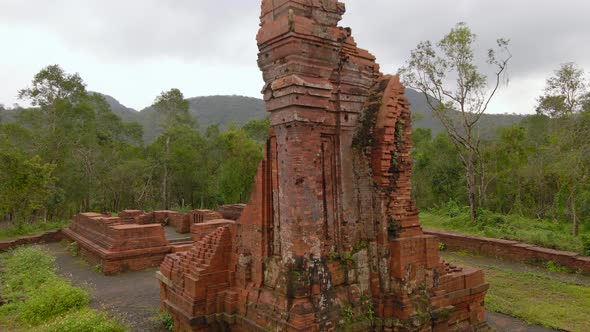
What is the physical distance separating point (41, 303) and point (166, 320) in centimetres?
233

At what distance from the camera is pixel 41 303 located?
22.4ft

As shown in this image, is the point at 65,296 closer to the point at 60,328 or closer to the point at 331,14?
the point at 60,328

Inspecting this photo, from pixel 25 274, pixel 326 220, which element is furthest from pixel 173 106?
pixel 326 220

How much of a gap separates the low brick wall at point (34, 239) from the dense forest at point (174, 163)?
2092 millimetres

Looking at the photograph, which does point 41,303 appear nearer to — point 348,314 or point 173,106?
point 348,314

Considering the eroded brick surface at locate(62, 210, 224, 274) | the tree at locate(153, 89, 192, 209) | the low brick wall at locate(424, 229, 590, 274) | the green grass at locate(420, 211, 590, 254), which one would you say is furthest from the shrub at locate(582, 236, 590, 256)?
the tree at locate(153, 89, 192, 209)

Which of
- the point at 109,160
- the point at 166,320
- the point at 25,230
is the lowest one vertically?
the point at 166,320

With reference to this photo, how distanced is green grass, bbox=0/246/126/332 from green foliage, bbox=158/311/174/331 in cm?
58

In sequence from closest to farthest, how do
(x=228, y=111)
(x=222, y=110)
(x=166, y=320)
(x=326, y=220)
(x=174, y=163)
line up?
(x=326, y=220), (x=166, y=320), (x=174, y=163), (x=228, y=111), (x=222, y=110)

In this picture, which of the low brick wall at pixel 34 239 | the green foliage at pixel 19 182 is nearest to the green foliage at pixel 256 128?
the green foliage at pixel 19 182

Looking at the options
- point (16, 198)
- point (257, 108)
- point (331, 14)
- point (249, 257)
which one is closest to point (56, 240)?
point (16, 198)

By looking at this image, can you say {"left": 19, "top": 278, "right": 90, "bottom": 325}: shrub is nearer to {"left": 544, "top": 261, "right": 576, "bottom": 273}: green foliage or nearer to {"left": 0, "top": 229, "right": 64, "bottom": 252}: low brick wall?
{"left": 0, "top": 229, "right": 64, "bottom": 252}: low brick wall

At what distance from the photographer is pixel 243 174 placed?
2688 cm

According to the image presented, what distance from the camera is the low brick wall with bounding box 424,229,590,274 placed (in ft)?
31.8
